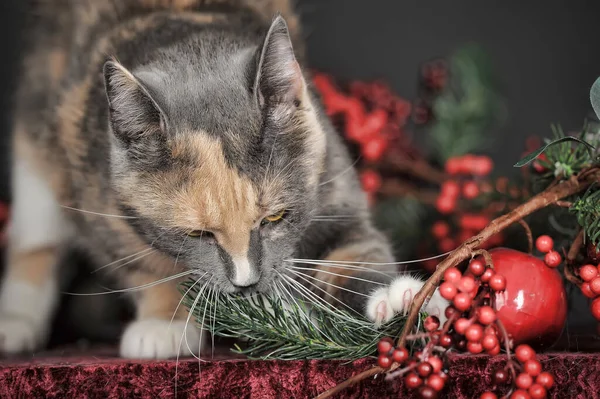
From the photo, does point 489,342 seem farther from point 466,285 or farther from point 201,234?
point 201,234

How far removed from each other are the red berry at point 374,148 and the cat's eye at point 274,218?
A: 43cm

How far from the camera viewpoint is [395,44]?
1.92 m

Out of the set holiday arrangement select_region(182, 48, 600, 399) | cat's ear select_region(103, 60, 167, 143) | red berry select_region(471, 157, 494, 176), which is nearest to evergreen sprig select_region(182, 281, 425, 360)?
holiday arrangement select_region(182, 48, 600, 399)

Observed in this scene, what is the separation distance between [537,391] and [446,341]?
9 cm

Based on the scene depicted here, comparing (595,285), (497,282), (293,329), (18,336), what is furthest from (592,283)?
(18,336)

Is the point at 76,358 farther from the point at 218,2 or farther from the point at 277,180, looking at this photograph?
the point at 218,2

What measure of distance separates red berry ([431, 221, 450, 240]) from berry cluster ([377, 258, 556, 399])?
0.56m

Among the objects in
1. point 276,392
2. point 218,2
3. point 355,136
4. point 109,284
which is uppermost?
point 218,2

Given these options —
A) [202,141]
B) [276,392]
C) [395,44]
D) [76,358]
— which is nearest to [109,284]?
[76,358]

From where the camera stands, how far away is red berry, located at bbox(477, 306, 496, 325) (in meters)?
0.66

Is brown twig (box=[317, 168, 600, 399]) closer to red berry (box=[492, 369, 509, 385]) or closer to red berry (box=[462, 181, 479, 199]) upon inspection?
red berry (box=[492, 369, 509, 385])

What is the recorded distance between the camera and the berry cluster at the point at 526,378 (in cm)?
62

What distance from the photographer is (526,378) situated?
620 millimetres

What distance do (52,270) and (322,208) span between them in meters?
0.61
